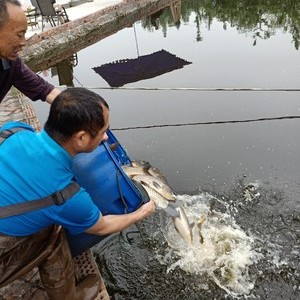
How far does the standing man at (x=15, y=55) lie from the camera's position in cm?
280

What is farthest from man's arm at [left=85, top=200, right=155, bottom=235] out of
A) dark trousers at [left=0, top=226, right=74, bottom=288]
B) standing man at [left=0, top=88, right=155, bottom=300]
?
dark trousers at [left=0, top=226, right=74, bottom=288]

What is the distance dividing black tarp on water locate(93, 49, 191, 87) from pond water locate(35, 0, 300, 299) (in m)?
0.29

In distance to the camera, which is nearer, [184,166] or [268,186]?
[268,186]

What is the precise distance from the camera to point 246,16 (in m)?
15.4

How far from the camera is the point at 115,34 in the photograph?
616 inches

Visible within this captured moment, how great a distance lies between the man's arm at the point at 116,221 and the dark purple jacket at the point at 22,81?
→ 1750 mm

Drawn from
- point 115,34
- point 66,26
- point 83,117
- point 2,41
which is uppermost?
point 2,41

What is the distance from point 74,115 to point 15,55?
142 centimetres

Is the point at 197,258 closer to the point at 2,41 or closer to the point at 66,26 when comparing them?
the point at 2,41

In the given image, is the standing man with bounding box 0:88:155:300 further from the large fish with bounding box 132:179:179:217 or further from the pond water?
the pond water

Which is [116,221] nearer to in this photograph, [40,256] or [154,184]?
[40,256]

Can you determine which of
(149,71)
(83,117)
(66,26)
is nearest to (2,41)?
(83,117)

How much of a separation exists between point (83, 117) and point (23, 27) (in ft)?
4.06

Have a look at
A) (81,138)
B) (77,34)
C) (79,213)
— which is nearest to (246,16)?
Result: (77,34)
